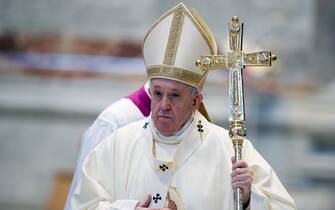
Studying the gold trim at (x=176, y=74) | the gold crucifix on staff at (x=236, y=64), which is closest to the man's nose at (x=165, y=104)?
the gold trim at (x=176, y=74)

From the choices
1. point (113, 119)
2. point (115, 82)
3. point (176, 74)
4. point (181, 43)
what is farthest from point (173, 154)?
point (115, 82)

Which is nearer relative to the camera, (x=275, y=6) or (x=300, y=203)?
(x=300, y=203)

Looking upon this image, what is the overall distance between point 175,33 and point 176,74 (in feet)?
0.81

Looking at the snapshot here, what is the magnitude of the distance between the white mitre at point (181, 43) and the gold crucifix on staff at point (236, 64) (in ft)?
0.67

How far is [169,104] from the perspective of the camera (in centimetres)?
369

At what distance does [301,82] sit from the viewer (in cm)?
841

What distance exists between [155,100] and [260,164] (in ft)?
1.86

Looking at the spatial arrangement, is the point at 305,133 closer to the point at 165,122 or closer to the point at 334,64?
the point at 334,64

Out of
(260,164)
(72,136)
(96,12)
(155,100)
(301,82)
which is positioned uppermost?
(96,12)

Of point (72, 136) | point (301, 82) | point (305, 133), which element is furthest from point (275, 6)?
point (72, 136)

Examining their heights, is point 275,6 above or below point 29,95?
above

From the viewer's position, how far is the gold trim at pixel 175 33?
3.88 m

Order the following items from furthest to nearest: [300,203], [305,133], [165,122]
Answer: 1. [305,133]
2. [300,203]
3. [165,122]

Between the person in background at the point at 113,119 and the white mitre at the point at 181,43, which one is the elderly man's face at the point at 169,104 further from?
the person in background at the point at 113,119
